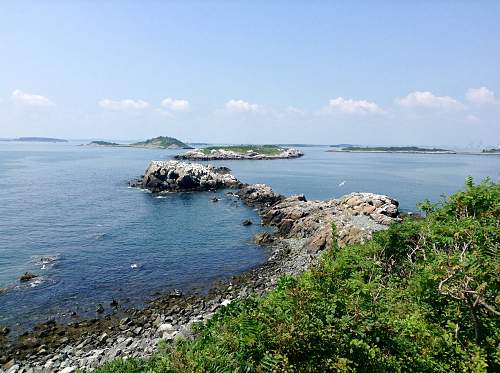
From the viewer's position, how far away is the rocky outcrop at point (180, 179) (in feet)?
295

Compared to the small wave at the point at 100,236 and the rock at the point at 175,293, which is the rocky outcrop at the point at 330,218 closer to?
the rock at the point at 175,293

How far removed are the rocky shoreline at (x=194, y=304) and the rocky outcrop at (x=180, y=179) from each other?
3167cm

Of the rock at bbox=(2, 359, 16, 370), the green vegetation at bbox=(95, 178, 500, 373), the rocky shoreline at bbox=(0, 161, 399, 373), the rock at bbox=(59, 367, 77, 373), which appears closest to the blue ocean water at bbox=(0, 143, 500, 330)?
the rocky shoreline at bbox=(0, 161, 399, 373)

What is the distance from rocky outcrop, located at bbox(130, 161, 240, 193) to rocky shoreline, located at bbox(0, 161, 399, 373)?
3167cm

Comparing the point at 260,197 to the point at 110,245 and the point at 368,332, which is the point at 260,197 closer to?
the point at 110,245

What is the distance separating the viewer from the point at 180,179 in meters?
89.4

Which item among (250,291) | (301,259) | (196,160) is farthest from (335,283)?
(196,160)

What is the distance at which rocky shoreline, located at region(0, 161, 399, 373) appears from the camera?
22.6m

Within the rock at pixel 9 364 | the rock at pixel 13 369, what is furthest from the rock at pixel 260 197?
the rock at pixel 13 369

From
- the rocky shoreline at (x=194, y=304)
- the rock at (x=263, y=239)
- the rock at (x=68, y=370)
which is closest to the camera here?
the rock at (x=68, y=370)

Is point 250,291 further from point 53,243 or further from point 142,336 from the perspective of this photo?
point 53,243

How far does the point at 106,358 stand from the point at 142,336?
3652mm

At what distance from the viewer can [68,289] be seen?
3291cm

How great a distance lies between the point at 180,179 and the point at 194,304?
61.2 meters
